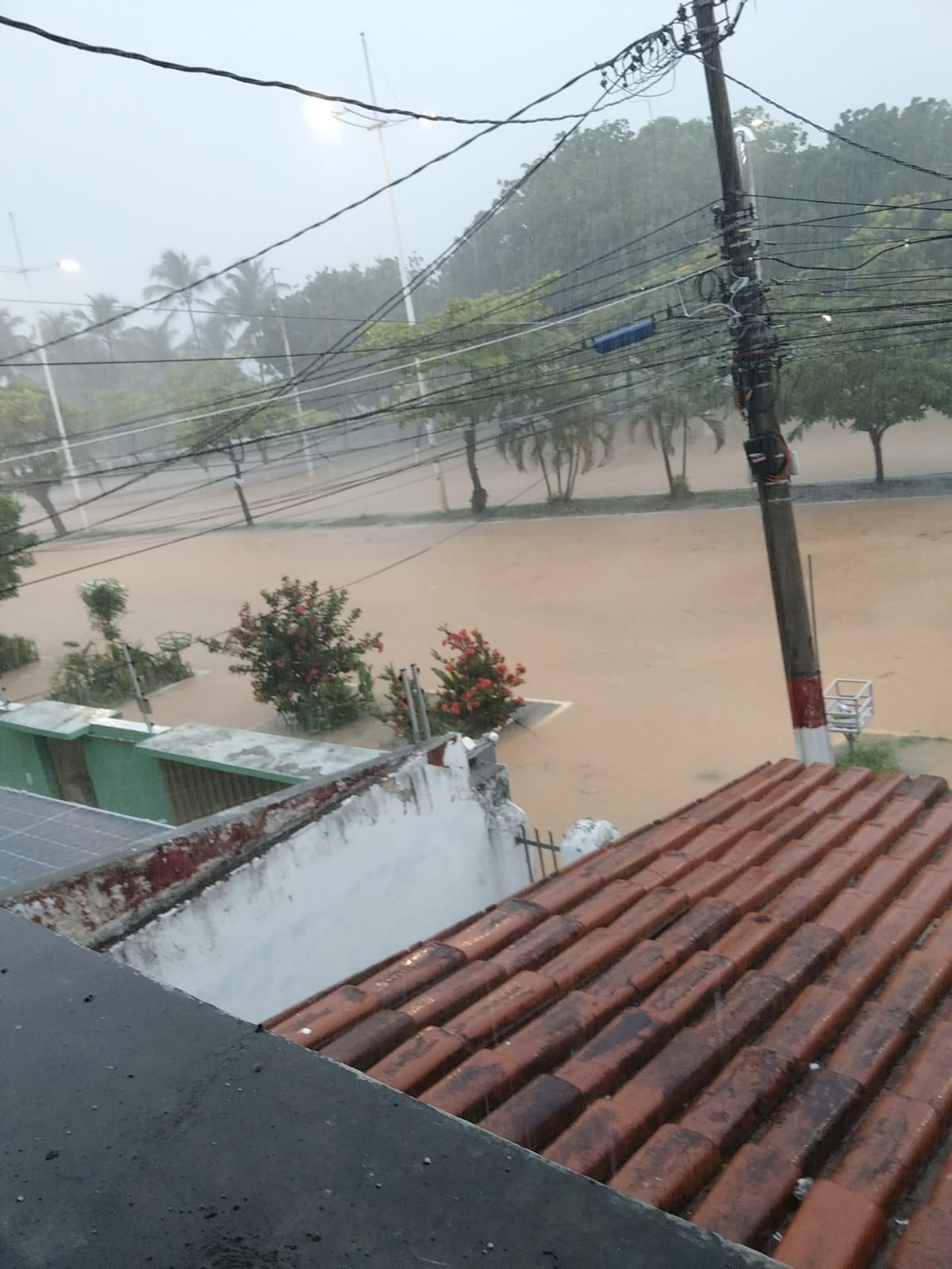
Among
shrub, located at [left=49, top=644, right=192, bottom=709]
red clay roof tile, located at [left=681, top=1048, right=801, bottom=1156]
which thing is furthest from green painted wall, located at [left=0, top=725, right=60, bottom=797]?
red clay roof tile, located at [left=681, top=1048, right=801, bottom=1156]

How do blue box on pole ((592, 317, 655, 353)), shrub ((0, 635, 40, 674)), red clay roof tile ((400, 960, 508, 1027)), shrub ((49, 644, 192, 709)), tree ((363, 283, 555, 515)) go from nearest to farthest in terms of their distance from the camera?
red clay roof tile ((400, 960, 508, 1027))
blue box on pole ((592, 317, 655, 353))
shrub ((49, 644, 192, 709))
shrub ((0, 635, 40, 674))
tree ((363, 283, 555, 515))

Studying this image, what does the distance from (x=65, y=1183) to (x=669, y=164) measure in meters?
36.1

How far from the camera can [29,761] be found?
9133 millimetres

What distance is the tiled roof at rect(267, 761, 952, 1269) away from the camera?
1.57 metres

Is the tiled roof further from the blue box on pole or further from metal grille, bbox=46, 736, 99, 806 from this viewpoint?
metal grille, bbox=46, 736, 99, 806

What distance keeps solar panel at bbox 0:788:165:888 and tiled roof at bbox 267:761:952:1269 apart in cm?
240

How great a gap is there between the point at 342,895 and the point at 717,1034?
77.1 inches

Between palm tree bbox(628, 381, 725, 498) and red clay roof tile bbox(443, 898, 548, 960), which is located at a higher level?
palm tree bbox(628, 381, 725, 498)

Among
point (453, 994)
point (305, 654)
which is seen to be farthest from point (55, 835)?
point (305, 654)

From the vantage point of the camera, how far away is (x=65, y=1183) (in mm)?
732

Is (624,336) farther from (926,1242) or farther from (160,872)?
(926,1242)

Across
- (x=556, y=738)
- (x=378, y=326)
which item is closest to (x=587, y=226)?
(x=378, y=326)

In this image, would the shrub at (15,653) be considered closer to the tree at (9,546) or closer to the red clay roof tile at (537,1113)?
the tree at (9,546)

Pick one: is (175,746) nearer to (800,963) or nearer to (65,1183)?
(800,963)
